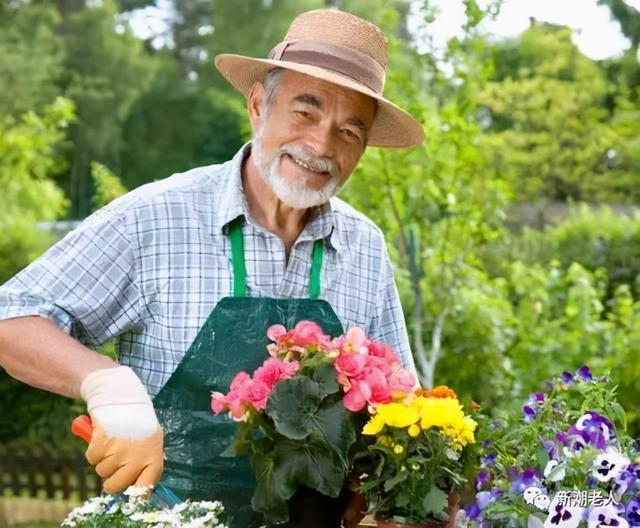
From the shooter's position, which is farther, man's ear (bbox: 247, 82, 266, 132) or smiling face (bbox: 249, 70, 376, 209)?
man's ear (bbox: 247, 82, 266, 132)

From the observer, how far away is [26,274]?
2033 mm

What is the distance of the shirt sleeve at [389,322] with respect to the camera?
2396mm

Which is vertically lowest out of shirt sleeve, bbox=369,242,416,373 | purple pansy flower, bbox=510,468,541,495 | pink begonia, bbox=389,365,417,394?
purple pansy flower, bbox=510,468,541,495

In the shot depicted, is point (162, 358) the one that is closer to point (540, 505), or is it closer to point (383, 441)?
point (383, 441)

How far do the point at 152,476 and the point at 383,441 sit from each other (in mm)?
404

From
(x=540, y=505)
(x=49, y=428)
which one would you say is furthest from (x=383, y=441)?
(x=49, y=428)

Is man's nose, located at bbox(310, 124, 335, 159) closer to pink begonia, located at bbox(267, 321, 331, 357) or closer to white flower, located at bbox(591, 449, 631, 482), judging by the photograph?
pink begonia, located at bbox(267, 321, 331, 357)

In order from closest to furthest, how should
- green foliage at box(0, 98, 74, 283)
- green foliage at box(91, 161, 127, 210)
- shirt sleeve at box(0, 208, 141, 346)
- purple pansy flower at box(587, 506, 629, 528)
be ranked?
purple pansy flower at box(587, 506, 629, 528)
shirt sleeve at box(0, 208, 141, 346)
green foliage at box(91, 161, 127, 210)
green foliage at box(0, 98, 74, 283)

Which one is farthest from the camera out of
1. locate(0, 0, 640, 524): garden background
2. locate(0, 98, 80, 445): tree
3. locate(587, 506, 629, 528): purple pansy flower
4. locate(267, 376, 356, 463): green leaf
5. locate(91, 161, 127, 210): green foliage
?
locate(0, 98, 80, 445): tree

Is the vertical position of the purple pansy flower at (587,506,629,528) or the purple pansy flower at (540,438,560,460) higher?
the purple pansy flower at (540,438,560,460)

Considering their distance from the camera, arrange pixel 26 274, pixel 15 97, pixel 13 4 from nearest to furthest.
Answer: pixel 26 274 → pixel 15 97 → pixel 13 4

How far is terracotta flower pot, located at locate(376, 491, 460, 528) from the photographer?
1.58 m

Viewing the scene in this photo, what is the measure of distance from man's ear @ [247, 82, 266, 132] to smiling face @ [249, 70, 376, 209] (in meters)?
0.06

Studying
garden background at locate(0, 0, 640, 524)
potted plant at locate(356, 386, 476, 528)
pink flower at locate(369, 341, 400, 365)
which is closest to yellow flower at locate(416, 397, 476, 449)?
potted plant at locate(356, 386, 476, 528)
